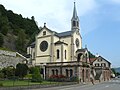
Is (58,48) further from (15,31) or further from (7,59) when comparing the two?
(15,31)

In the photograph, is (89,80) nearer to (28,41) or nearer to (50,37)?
(50,37)

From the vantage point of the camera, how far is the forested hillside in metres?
103

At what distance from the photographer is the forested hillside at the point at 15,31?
4050 inches

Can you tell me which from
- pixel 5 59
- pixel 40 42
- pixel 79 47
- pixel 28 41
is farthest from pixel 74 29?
pixel 28 41

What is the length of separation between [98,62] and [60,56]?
27329 millimetres

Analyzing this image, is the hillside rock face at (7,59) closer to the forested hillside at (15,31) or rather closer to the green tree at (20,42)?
the forested hillside at (15,31)

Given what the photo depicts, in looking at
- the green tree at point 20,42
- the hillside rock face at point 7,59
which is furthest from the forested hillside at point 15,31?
the hillside rock face at point 7,59

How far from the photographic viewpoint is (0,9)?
12188cm

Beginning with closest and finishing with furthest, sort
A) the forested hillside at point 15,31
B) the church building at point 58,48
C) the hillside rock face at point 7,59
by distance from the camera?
the hillside rock face at point 7,59 < the church building at point 58,48 < the forested hillside at point 15,31

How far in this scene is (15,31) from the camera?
390ft

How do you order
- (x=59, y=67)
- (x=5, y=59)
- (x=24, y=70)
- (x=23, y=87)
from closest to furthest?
(x=23, y=87)
(x=24, y=70)
(x=5, y=59)
(x=59, y=67)

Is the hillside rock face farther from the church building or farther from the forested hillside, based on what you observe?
the forested hillside

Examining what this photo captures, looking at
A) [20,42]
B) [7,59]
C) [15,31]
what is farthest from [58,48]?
[15,31]

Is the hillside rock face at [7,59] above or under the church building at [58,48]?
under
